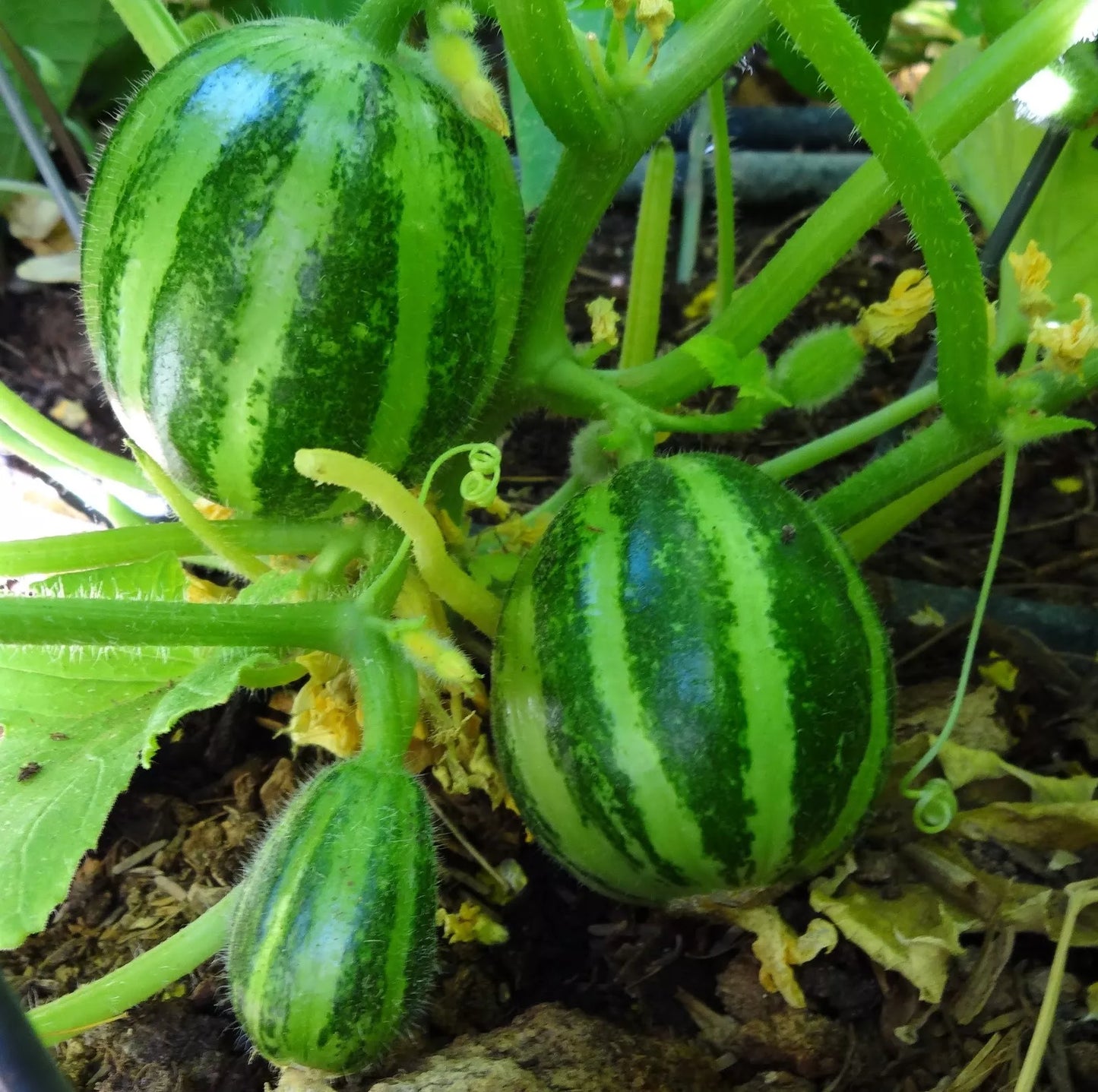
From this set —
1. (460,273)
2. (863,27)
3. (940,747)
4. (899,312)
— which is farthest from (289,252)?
(863,27)

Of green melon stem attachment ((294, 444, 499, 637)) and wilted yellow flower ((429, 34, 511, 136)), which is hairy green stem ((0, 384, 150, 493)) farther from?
wilted yellow flower ((429, 34, 511, 136))

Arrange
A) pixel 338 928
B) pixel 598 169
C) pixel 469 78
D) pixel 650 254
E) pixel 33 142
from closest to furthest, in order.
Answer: pixel 338 928 < pixel 469 78 < pixel 598 169 < pixel 33 142 < pixel 650 254

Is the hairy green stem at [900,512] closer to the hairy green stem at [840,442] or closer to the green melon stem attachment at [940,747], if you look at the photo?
the hairy green stem at [840,442]

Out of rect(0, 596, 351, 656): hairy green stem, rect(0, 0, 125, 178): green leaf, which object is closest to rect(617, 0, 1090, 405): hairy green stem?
rect(0, 596, 351, 656): hairy green stem

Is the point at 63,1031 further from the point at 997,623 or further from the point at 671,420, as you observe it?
the point at 997,623

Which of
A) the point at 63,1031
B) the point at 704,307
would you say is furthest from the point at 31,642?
the point at 704,307

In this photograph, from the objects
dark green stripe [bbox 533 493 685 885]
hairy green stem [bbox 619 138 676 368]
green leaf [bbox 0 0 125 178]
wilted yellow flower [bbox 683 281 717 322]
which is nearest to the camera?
dark green stripe [bbox 533 493 685 885]

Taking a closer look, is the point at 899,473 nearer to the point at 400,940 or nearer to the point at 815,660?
the point at 815,660
